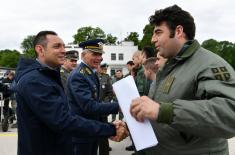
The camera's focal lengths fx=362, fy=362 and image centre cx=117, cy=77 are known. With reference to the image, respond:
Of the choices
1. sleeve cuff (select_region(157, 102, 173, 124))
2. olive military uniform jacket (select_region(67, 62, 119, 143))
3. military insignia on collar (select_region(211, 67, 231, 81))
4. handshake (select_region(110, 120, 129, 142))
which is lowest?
handshake (select_region(110, 120, 129, 142))

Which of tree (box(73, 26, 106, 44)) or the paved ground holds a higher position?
tree (box(73, 26, 106, 44))

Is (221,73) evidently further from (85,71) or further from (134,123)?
(85,71)

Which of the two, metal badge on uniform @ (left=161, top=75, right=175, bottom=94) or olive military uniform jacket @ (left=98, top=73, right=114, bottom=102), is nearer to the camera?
metal badge on uniform @ (left=161, top=75, right=175, bottom=94)

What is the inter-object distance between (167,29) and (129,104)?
1.84 ft

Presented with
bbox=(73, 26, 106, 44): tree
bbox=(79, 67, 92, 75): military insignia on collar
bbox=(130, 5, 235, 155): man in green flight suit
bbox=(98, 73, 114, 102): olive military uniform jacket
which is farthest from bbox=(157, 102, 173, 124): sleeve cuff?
bbox=(73, 26, 106, 44): tree

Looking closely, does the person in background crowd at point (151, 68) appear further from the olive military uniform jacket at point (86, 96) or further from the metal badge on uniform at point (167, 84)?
the metal badge on uniform at point (167, 84)

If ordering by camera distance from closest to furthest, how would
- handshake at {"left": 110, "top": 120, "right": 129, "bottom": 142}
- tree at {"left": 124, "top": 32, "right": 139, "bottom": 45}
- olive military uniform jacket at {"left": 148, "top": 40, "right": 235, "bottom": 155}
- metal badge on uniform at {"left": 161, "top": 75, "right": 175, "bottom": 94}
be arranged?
1. olive military uniform jacket at {"left": 148, "top": 40, "right": 235, "bottom": 155}
2. metal badge on uniform at {"left": 161, "top": 75, "right": 175, "bottom": 94}
3. handshake at {"left": 110, "top": 120, "right": 129, "bottom": 142}
4. tree at {"left": 124, "top": 32, "right": 139, "bottom": 45}

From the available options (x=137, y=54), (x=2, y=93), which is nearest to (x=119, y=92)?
(x=137, y=54)

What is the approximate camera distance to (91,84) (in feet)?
14.3

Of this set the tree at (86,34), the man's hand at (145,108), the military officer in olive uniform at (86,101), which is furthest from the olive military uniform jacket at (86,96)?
the tree at (86,34)

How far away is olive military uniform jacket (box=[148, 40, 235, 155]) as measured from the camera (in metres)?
1.73

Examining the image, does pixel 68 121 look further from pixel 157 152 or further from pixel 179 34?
pixel 179 34

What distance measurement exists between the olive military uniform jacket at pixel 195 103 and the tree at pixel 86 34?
87.3 metres

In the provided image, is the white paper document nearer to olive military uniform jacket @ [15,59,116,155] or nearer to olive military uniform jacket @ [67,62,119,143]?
olive military uniform jacket @ [15,59,116,155]
